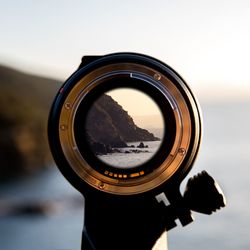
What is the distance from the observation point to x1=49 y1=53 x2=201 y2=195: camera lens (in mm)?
780

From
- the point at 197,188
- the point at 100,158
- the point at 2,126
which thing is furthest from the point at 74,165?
the point at 2,126

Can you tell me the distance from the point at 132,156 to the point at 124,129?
35 mm

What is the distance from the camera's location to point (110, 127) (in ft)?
2.56

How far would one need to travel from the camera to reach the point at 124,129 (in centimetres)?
78

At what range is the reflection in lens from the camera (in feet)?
2.56

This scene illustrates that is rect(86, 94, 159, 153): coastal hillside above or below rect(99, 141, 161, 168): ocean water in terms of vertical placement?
above

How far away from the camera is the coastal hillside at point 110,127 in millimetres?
779

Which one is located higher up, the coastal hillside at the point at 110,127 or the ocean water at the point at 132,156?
the coastal hillside at the point at 110,127

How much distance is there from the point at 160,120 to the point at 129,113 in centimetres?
4

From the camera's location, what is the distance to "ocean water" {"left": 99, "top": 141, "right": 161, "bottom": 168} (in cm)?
78

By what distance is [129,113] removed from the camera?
30.8 inches

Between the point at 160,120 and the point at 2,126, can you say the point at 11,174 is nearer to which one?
the point at 2,126

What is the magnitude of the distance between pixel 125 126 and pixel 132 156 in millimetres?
Result: 38

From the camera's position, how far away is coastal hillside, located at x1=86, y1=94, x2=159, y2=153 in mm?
779
